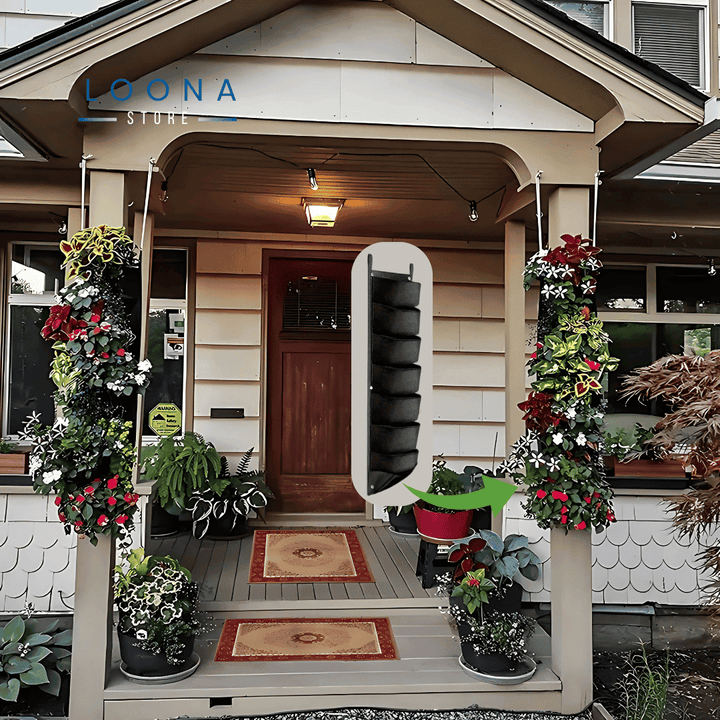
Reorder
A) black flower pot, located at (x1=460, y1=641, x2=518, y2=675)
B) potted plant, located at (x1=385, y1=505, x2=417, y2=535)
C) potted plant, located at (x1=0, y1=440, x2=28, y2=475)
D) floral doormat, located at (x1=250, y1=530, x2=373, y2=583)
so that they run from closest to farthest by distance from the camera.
Answer: 1. black flower pot, located at (x1=460, y1=641, x2=518, y2=675)
2. potted plant, located at (x1=0, y1=440, x2=28, y2=475)
3. floral doormat, located at (x1=250, y1=530, x2=373, y2=583)
4. potted plant, located at (x1=385, y1=505, x2=417, y2=535)

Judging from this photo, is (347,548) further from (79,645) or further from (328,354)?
(79,645)

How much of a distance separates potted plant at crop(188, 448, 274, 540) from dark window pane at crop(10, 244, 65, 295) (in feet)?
5.89

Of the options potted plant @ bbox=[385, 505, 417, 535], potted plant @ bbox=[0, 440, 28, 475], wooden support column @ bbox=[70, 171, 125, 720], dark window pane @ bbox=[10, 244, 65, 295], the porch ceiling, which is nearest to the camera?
wooden support column @ bbox=[70, 171, 125, 720]

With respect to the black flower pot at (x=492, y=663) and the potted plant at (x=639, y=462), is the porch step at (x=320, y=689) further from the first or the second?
the potted plant at (x=639, y=462)

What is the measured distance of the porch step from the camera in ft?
9.23

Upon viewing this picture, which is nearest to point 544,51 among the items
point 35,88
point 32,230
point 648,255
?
point 35,88

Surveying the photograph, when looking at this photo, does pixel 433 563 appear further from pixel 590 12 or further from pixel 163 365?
pixel 590 12

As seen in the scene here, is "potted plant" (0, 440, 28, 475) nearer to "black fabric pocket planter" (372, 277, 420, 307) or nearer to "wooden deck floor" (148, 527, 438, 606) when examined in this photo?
"wooden deck floor" (148, 527, 438, 606)

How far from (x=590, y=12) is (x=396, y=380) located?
2917 mm

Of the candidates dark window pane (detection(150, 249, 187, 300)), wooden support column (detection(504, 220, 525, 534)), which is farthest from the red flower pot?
dark window pane (detection(150, 249, 187, 300))

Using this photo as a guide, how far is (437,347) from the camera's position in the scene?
5.35 m

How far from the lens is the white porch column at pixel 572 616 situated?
298 centimetres

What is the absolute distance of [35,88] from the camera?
2656 millimetres

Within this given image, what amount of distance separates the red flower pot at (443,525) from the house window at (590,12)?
3083 millimetres
